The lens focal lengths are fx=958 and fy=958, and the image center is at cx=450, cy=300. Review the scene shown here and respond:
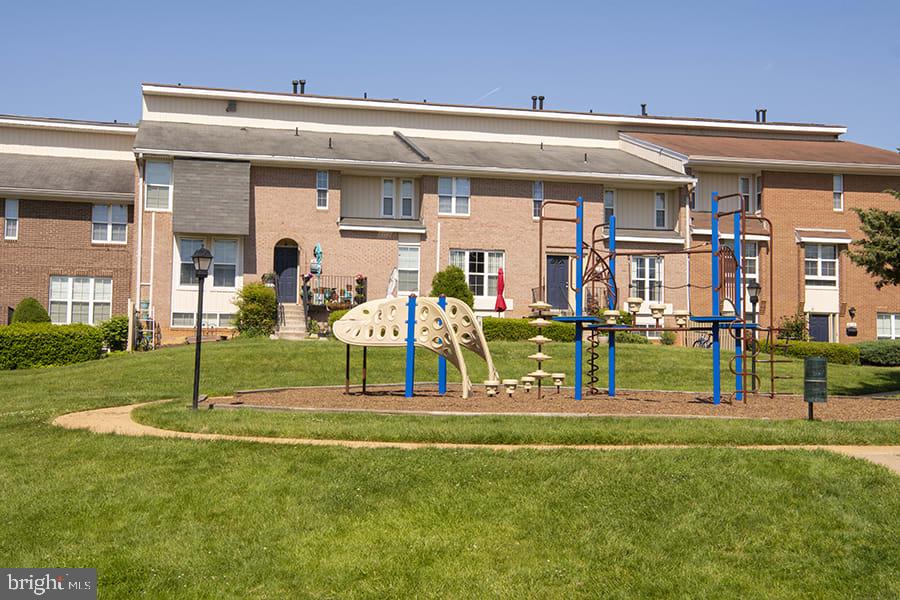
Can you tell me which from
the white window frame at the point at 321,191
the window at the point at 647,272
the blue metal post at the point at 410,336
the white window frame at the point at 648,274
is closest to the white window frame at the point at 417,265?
the white window frame at the point at 321,191

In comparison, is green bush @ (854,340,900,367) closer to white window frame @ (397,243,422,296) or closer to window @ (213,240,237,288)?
white window frame @ (397,243,422,296)

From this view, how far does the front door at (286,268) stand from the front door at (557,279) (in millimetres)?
9984

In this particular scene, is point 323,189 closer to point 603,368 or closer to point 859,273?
point 603,368

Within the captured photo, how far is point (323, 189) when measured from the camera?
3662 centimetres

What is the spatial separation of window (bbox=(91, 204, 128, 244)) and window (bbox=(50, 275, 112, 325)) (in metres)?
1.63

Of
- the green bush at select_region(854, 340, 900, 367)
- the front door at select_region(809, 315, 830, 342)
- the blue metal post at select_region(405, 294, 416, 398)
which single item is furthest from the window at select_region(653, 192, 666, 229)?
the blue metal post at select_region(405, 294, 416, 398)

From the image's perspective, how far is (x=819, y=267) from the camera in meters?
40.0

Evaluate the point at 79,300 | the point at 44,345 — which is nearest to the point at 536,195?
the point at 79,300

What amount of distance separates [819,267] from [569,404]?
25980mm

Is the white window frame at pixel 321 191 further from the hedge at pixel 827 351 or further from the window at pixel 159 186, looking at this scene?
the hedge at pixel 827 351

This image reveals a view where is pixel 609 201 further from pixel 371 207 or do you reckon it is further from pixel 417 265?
pixel 371 207

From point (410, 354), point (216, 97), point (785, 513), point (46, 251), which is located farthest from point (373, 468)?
point (216, 97)

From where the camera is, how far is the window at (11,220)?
120 feet

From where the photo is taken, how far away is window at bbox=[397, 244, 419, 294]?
37.1 m
